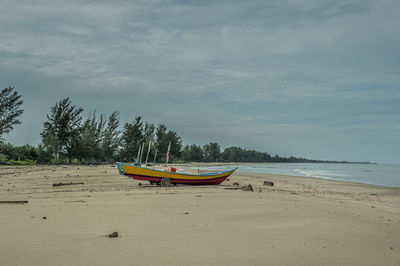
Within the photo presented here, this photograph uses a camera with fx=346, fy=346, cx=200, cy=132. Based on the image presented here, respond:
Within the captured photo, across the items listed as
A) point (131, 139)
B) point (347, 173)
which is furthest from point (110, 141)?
point (347, 173)

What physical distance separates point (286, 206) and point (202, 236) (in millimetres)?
5160

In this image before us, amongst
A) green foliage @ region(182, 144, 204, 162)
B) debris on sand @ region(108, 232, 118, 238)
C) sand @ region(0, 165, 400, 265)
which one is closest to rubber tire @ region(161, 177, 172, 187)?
sand @ region(0, 165, 400, 265)

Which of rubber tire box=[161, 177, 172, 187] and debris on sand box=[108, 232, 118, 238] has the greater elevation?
debris on sand box=[108, 232, 118, 238]

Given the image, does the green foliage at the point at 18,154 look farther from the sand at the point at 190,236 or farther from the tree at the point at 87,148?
the sand at the point at 190,236

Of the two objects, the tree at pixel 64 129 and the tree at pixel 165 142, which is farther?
the tree at pixel 165 142

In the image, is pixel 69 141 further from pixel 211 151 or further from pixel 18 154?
pixel 211 151

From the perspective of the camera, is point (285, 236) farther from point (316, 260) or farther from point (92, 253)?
point (92, 253)

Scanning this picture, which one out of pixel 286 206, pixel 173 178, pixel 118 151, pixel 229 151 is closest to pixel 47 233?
pixel 286 206

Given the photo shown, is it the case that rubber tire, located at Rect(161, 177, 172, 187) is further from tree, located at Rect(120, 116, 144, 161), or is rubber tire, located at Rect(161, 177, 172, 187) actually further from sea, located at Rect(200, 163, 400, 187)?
tree, located at Rect(120, 116, 144, 161)

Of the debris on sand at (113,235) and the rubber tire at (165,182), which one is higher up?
the debris on sand at (113,235)

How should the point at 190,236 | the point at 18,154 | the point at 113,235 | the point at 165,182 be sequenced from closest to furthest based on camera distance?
the point at 113,235, the point at 190,236, the point at 165,182, the point at 18,154

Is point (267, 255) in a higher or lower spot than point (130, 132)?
lower

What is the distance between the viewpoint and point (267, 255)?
5168 millimetres

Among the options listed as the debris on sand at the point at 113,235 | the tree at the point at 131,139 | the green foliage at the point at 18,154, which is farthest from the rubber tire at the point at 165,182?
the tree at the point at 131,139
